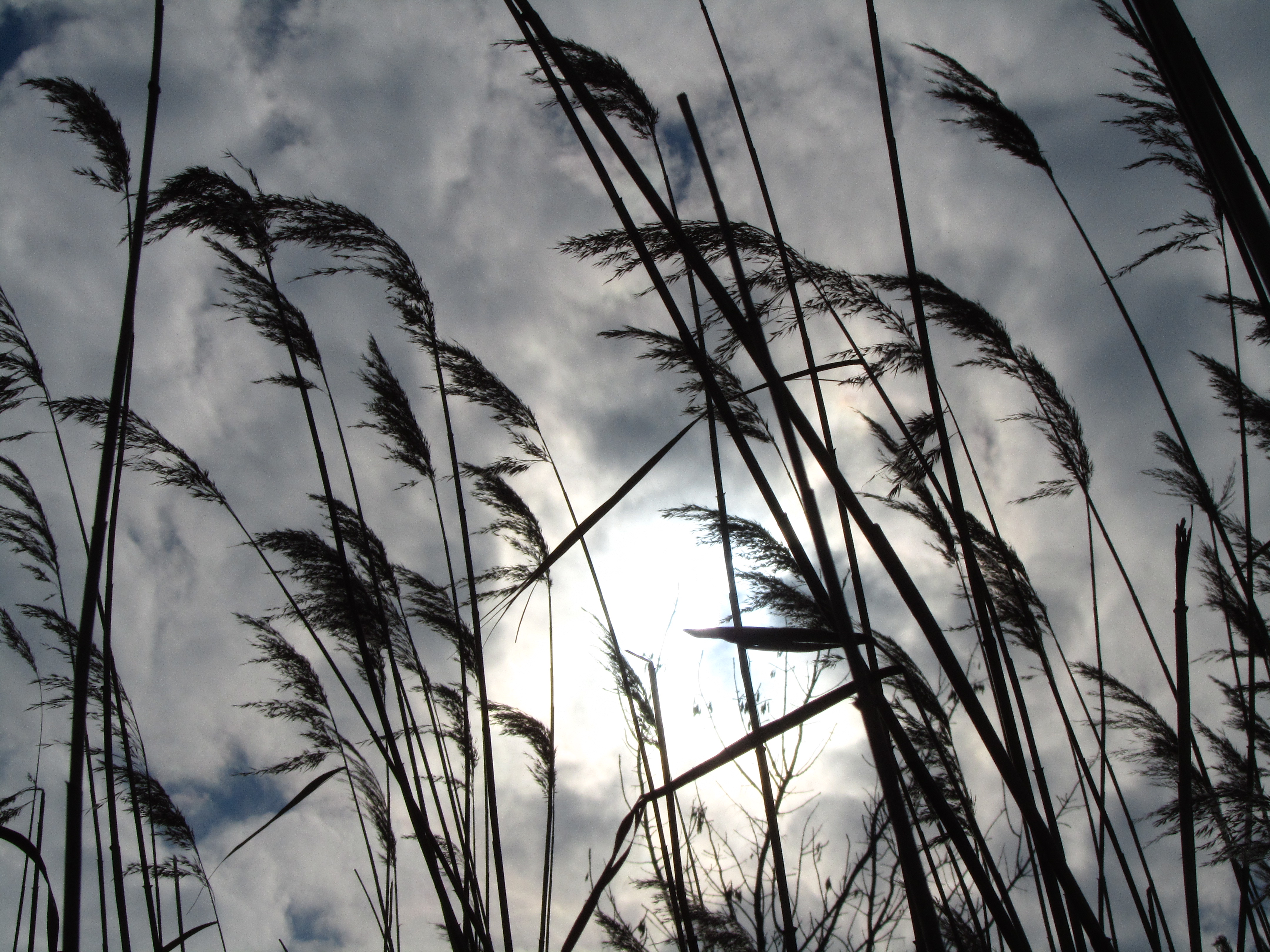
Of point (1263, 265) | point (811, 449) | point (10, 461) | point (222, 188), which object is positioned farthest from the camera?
point (10, 461)

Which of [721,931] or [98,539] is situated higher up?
[98,539]

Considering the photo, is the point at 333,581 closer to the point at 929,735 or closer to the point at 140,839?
the point at 140,839

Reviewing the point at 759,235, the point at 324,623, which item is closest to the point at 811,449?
the point at 759,235

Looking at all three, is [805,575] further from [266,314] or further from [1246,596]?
[266,314]

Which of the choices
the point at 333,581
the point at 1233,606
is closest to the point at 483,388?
the point at 333,581

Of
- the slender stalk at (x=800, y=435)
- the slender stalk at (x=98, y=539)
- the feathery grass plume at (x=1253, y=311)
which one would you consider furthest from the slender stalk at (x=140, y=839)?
the feathery grass plume at (x=1253, y=311)

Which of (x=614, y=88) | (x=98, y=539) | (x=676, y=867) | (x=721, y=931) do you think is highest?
(x=614, y=88)

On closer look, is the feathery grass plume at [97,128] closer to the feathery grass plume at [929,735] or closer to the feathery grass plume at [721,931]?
the feathery grass plume at [929,735]

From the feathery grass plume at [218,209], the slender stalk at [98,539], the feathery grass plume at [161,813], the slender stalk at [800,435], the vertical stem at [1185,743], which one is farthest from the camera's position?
the feathery grass plume at [161,813]

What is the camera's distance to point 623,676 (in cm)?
152

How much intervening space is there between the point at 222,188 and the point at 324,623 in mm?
1750

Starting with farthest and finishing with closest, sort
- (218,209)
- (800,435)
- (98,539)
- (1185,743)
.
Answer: (218,209) → (98,539) → (1185,743) → (800,435)

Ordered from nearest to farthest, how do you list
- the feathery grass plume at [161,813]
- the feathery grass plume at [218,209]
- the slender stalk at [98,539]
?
the slender stalk at [98,539]
the feathery grass plume at [218,209]
the feathery grass plume at [161,813]

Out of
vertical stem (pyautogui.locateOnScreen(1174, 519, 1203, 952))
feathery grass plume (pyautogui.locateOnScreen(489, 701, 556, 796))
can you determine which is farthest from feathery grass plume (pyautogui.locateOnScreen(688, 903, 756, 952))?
vertical stem (pyautogui.locateOnScreen(1174, 519, 1203, 952))
